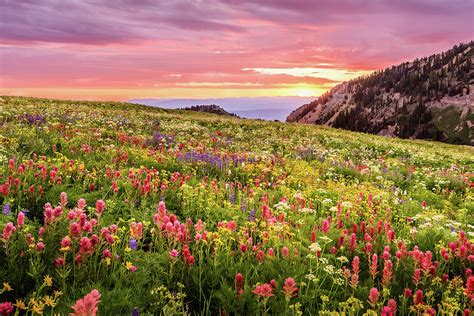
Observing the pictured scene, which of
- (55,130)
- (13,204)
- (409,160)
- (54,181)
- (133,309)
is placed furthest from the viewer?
(409,160)

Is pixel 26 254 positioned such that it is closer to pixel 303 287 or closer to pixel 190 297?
pixel 190 297

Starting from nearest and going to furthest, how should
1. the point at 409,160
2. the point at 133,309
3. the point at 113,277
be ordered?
the point at 133,309 < the point at 113,277 < the point at 409,160

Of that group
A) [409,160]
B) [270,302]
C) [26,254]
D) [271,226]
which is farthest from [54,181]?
[409,160]

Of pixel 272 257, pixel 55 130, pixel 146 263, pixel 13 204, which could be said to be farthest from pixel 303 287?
pixel 55 130

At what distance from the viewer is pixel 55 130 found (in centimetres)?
1237

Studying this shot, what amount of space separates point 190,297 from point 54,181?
3413mm

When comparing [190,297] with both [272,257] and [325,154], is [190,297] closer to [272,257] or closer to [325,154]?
[272,257]

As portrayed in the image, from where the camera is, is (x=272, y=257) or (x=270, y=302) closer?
(x=270, y=302)

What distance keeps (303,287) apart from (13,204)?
3921mm

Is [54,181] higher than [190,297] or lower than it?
higher

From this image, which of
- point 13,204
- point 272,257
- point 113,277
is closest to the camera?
point 113,277

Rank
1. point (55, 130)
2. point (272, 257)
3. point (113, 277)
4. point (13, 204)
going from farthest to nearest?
1. point (55, 130)
2. point (13, 204)
3. point (272, 257)
4. point (113, 277)

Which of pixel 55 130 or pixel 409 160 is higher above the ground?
pixel 55 130

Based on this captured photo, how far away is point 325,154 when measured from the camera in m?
17.3
